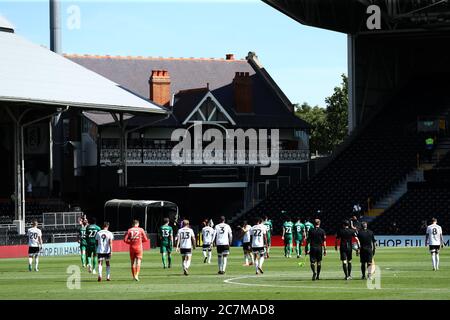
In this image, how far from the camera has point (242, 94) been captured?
86.5m

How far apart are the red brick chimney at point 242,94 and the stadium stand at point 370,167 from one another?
8.81 meters

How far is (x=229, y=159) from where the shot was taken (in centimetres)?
8000

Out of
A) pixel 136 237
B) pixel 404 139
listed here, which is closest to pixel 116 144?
pixel 404 139

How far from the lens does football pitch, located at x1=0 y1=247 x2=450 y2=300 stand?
3025cm

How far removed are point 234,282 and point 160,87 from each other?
49239mm

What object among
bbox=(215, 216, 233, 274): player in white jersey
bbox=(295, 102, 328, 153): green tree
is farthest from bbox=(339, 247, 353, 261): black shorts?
bbox=(295, 102, 328, 153): green tree

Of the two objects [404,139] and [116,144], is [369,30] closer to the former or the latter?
[404,139]

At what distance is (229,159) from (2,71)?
19.8 m

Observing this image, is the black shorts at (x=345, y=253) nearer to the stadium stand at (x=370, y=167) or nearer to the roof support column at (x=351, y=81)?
the stadium stand at (x=370, y=167)

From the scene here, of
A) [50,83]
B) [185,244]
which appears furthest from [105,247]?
[50,83]

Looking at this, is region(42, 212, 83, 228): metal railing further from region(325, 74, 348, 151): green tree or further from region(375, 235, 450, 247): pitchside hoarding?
region(325, 74, 348, 151): green tree

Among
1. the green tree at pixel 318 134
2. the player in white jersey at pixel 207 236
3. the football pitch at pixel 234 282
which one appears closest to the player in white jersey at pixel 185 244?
the football pitch at pixel 234 282

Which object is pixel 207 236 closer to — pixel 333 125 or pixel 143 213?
pixel 143 213
